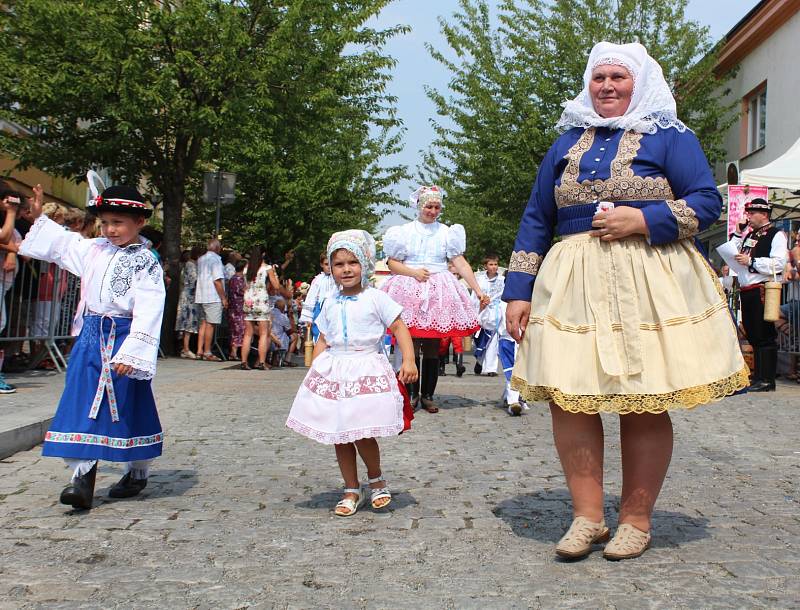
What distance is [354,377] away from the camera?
5043 millimetres

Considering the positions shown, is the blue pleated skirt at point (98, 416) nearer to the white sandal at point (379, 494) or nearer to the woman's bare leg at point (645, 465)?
the white sandal at point (379, 494)

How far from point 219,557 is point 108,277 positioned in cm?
180

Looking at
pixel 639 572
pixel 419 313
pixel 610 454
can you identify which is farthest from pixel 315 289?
pixel 639 572

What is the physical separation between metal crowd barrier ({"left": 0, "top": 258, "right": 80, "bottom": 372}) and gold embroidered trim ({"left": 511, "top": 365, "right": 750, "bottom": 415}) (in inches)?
307

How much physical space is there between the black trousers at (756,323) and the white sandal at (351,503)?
314 inches

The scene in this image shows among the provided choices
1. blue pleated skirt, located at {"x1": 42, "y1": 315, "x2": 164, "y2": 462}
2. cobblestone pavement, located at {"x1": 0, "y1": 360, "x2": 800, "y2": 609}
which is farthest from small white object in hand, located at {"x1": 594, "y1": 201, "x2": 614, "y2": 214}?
blue pleated skirt, located at {"x1": 42, "y1": 315, "x2": 164, "y2": 462}

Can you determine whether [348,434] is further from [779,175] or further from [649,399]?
[779,175]

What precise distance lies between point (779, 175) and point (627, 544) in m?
10.8

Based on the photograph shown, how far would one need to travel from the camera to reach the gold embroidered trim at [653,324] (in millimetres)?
3895

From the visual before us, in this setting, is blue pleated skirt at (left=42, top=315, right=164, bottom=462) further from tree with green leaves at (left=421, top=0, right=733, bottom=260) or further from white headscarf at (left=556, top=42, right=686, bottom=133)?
tree with green leaves at (left=421, top=0, right=733, bottom=260)

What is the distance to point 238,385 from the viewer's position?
12.1m

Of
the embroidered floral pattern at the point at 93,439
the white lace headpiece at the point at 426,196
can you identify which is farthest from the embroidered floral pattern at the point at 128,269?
the white lace headpiece at the point at 426,196

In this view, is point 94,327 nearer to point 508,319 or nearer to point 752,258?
point 508,319

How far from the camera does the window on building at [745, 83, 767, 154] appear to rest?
2439cm
